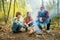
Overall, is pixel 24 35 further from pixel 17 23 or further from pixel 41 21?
pixel 41 21

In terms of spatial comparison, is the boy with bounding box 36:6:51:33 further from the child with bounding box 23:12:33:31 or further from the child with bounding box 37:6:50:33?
the child with bounding box 23:12:33:31

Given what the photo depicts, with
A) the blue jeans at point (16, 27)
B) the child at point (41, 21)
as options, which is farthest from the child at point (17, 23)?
the child at point (41, 21)

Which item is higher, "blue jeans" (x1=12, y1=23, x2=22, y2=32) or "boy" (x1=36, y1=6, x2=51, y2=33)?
"boy" (x1=36, y1=6, x2=51, y2=33)

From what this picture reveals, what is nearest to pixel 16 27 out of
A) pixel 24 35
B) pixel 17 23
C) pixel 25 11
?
pixel 17 23

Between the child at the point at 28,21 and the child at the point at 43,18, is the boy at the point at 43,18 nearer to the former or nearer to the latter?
the child at the point at 43,18

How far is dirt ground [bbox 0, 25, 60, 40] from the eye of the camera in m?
2.55

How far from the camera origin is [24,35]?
2.56 m

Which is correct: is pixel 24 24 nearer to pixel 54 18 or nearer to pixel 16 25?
pixel 16 25

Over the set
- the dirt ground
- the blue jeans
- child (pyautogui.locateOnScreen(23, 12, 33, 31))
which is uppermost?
child (pyautogui.locateOnScreen(23, 12, 33, 31))

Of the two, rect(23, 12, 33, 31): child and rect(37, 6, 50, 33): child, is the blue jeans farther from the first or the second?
rect(37, 6, 50, 33): child

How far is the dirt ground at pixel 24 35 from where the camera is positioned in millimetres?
2551

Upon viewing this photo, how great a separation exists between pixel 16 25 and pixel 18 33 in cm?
12

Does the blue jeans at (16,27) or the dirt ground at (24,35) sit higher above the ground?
the blue jeans at (16,27)

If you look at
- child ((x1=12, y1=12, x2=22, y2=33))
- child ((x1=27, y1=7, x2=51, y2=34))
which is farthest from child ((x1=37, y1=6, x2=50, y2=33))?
child ((x1=12, y1=12, x2=22, y2=33))
